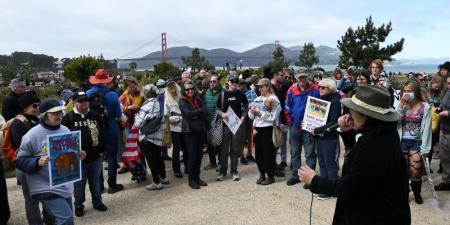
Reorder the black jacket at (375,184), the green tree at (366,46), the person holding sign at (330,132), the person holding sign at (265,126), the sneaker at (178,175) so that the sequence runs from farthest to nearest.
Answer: the green tree at (366,46), the sneaker at (178,175), the person holding sign at (265,126), the person holding sign at (330,132), the black jacket at (375,184)

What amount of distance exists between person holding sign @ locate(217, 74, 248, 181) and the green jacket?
0.09 metres

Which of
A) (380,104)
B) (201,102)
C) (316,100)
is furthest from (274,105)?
(380,104)

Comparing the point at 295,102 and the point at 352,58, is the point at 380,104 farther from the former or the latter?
the point at 352,58

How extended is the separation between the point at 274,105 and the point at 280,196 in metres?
1.59

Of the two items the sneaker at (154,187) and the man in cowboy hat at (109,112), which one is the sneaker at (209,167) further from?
the man in cowboy hat at (109,112)

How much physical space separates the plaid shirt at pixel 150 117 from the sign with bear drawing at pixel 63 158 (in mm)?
2470

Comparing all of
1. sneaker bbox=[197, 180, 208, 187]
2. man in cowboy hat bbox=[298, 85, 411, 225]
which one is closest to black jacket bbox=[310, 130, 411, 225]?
man in cowboy hat bbox=[298, 85, 411, 225]

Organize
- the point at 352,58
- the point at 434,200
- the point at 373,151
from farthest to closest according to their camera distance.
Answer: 1. the point at 352,58
2. the point at 434,200
3. the point at 373,151

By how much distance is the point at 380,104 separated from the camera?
8.39ft

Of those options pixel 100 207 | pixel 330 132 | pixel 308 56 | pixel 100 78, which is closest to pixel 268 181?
pixel 330 132

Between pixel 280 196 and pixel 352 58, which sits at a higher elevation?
pixel 352 58

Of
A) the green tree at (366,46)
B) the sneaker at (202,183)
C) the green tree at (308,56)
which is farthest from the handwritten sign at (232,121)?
the green tree at (308,56)

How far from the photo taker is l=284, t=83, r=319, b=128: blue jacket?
6844mm

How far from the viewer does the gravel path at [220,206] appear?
220 inches
